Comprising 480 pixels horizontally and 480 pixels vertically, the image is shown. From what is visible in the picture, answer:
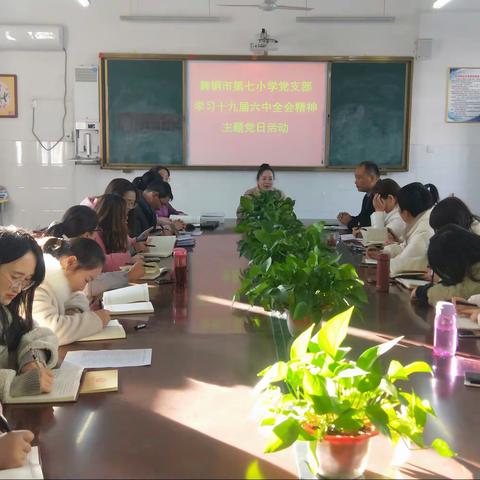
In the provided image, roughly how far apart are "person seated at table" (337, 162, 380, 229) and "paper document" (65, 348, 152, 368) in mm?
3579

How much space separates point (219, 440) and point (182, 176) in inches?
213

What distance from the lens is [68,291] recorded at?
212cm

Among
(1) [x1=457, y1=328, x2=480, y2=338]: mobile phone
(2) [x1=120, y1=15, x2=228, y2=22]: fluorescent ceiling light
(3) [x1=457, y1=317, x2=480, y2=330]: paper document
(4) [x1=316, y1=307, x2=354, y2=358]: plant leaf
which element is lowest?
(1) [x1=457, y1=328, x2=480, y2=338]: mobile phone

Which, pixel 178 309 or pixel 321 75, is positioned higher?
pixel 321 75

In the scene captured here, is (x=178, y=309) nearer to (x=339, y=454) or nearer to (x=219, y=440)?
(x=219, y=440)

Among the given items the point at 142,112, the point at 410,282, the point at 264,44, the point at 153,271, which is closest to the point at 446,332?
the point at 410,282

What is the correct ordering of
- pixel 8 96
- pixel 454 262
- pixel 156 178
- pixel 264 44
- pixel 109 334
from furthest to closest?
pixel 8 96, pixel 264 44, pixel 156 178, pixel 454 262, pixel 109 334

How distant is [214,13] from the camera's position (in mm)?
6320

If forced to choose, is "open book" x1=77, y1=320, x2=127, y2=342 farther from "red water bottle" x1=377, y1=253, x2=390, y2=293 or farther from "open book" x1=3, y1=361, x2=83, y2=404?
"red water bottle" x1=377, y1=253, x2=390, y2=293

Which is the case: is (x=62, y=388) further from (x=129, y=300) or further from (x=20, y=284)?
(x=129, y=300)

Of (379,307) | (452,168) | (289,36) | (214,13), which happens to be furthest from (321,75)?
(379,307)

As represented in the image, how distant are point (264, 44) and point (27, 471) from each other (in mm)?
5524

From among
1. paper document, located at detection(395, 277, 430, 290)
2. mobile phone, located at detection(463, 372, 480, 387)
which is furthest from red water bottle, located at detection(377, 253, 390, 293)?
mobile phone, located at detection(463, 372, 480, 387)

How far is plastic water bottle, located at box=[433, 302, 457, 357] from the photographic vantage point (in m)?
1.89
